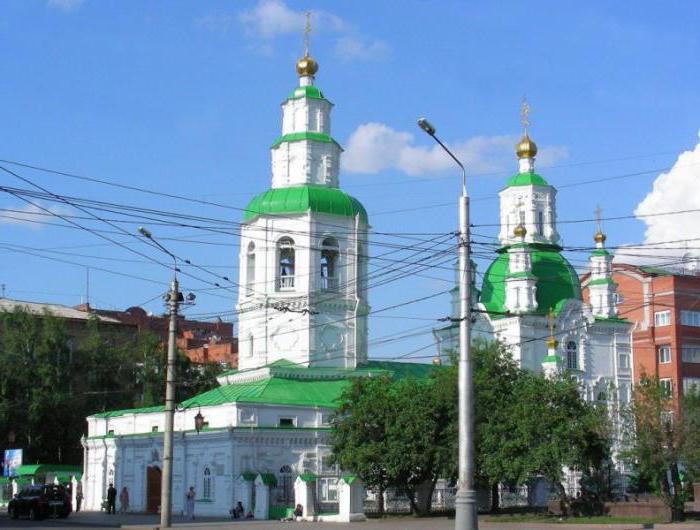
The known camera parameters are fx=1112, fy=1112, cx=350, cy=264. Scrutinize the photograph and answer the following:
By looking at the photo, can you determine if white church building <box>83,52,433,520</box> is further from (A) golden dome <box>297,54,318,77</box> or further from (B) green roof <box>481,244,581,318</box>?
(B) green roof <box>481,244,581,318</box>

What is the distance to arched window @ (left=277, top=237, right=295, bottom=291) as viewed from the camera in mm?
53188

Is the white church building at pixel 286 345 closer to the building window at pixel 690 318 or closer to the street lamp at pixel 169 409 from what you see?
the street lamp at pixel 169 409

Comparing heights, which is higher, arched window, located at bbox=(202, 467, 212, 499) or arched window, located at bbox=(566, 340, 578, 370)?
arched window, located at bbox=(566, 340, 578, 370)

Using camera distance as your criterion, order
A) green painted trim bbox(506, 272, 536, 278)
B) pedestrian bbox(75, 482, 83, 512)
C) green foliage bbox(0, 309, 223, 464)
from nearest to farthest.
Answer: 1. pedestrian bbox(75, 482, 83, 512)
2. green foliage bbox(0, 309, 223, 464)
3. green painted trim bbox(506, 272, 536, 278)

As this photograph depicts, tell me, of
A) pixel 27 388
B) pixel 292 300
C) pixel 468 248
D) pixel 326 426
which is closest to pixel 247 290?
pixel 292 300

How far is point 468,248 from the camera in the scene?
24.1m

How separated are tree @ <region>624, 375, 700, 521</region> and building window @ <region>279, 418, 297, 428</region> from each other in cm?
1533

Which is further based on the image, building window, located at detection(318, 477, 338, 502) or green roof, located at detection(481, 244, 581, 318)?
green roof, located at detection(481, 244, 581, 318)

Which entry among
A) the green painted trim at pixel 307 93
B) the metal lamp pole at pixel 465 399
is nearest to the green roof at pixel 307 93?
the green painted trim at pixel 307 93

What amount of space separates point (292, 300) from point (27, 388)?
73.0 ft

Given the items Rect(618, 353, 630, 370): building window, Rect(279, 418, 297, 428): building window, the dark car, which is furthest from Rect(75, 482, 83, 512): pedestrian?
Rect(618, 353, 630, 370): building window

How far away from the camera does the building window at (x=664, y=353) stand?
80.9 metres

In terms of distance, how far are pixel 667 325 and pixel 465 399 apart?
61.9 m

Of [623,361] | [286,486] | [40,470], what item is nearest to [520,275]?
[623,361]
